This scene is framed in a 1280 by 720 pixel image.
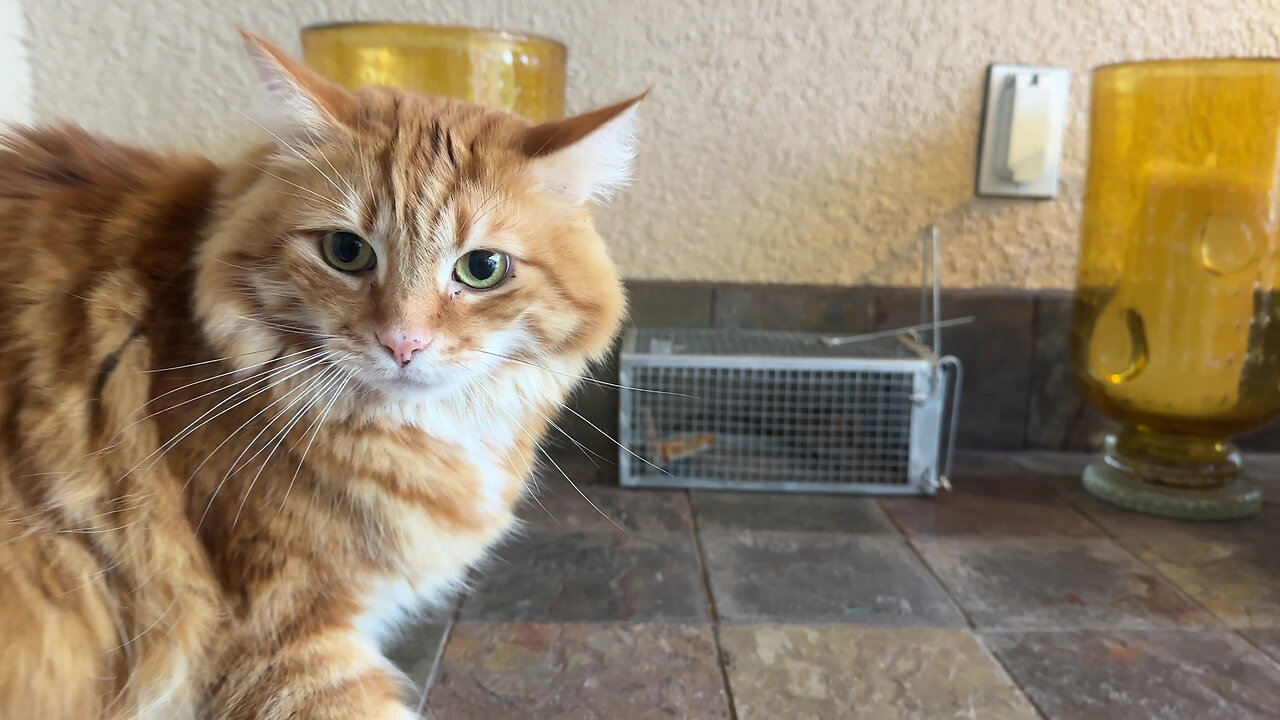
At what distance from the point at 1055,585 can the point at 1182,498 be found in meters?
0.38

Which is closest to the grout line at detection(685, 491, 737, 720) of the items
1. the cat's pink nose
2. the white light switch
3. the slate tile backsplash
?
the slate tile backsplash

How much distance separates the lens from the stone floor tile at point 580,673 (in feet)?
2.32

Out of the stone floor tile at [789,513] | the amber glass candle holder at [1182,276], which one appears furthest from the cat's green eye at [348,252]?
the amber glass candle holder at [1182,276]

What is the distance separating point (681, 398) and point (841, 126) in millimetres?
558

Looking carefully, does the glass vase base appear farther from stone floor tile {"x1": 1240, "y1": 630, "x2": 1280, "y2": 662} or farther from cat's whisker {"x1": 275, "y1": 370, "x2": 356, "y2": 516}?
cat's whisker {"x1": 275, "y1": 370, "x2": 356, "y2": 516}

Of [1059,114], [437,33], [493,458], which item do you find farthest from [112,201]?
[1059,114]

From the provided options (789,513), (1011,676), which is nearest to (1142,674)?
(1011,676)

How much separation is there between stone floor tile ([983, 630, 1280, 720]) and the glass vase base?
363 mm

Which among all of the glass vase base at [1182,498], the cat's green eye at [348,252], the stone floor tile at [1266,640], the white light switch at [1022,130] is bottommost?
the stone floor tile at [1266,640]

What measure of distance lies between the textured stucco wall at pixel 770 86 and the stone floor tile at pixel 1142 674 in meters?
0.75

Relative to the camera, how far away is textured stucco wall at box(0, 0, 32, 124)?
1224mm

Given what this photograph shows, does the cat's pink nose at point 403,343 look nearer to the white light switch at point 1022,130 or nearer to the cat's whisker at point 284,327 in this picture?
the cat's whisker at point 284,327

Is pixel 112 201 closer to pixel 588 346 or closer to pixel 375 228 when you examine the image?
pixel 375 228

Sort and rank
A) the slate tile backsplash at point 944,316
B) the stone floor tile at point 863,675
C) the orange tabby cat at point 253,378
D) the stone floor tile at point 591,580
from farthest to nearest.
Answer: the slate tile backsplash at point 944,316, the stone floor tile at point 591,580, the stone floor tile at point 863,675, the orange tabby cat at point 253,378
